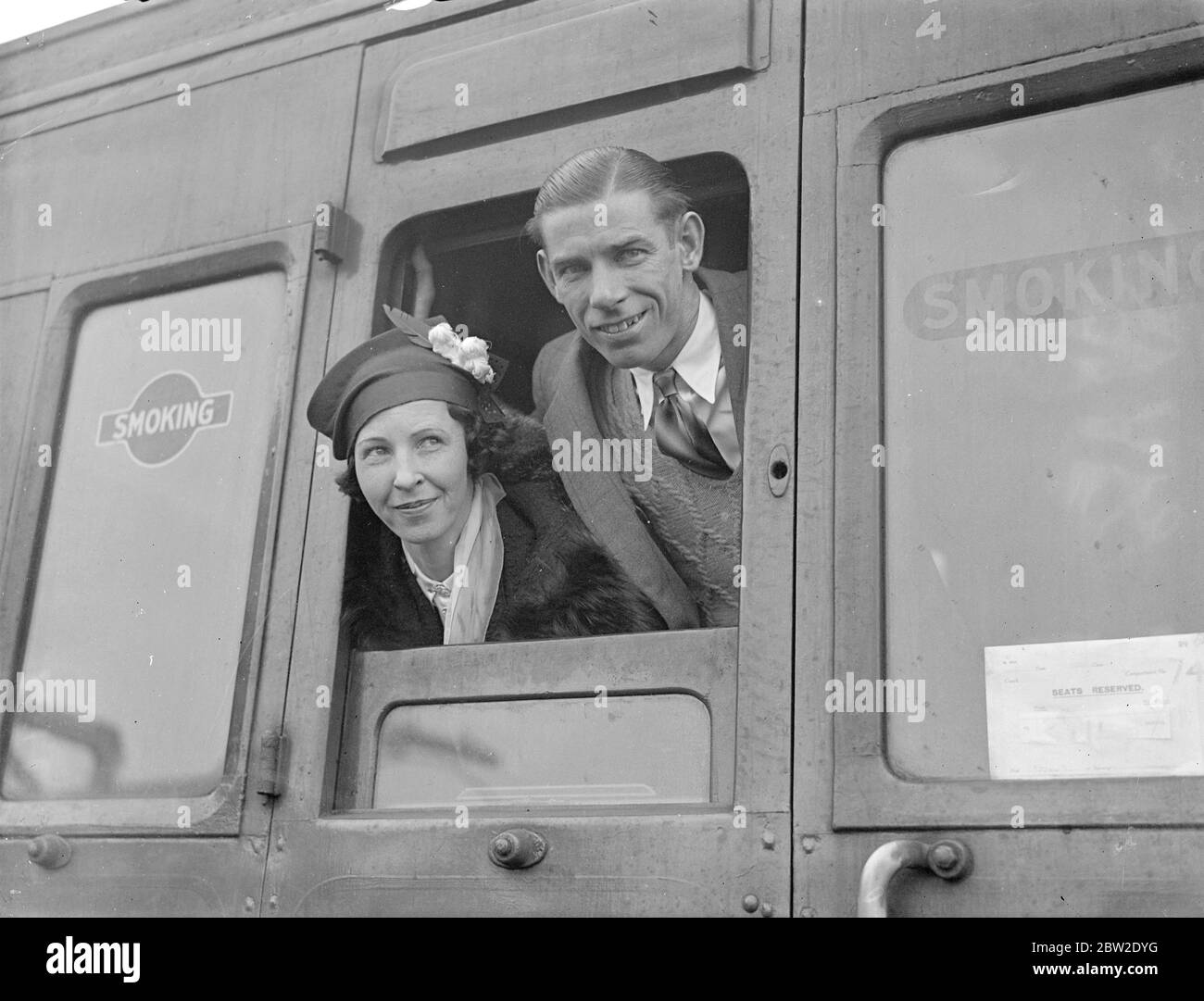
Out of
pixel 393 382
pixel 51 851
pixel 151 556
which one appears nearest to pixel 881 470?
pixel 393 382

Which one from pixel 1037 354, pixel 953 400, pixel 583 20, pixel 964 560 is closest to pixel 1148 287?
pixel 1037 354

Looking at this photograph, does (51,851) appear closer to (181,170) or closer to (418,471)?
(418,471)

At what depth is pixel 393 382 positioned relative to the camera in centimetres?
263

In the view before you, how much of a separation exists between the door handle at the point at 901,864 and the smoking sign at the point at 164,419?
1.50m

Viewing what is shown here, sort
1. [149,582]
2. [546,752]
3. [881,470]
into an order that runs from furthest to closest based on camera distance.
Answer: [149,582]
[546,752]
[881,470]

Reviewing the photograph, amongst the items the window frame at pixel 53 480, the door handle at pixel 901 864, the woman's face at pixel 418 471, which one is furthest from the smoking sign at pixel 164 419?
the door handle at pixel 901 864

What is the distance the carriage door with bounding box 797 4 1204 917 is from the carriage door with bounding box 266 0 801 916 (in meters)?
0.09

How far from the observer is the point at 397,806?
2428 mm

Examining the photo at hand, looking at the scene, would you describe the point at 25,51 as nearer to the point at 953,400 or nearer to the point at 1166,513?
the point at 953,400

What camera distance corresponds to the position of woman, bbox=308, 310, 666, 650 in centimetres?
248

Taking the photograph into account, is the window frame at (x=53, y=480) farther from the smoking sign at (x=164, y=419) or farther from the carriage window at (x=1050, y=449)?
the carriage window at (x=1050, y=449)

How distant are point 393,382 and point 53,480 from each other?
0.82 meters

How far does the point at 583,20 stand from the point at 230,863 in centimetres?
157
